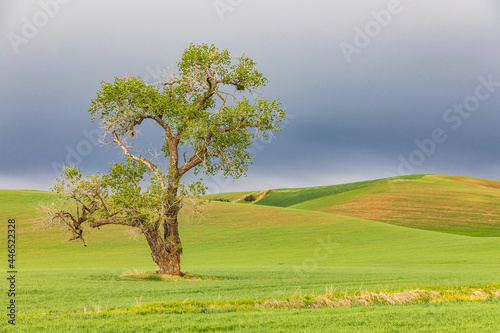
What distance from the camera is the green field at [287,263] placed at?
30.0 ft

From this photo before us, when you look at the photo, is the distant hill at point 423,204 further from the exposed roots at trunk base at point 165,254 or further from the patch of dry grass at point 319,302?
the patch of dry grass at point 319,302

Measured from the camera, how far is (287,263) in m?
33.7

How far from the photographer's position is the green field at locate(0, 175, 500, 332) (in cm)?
914

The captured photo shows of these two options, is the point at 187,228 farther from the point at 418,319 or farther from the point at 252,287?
the point at 418,319

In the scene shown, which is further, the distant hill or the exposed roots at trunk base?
the distant hill

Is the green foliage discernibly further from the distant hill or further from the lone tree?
the distant hill

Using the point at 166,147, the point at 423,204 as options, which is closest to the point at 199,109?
the point at 166,147

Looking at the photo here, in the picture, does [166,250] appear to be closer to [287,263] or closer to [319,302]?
[319,302]

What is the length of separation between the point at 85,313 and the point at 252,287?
7274 mm

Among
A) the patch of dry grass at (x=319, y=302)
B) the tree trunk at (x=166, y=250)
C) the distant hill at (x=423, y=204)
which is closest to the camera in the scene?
the patch of dry grass at (x=319, y=302)

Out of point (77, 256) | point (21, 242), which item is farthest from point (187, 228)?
point (21, 242)

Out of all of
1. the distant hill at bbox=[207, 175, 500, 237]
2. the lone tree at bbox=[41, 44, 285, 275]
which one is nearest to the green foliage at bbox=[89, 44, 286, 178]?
the lone tree at bbox=[41, 44, 285, 275]

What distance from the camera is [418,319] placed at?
8977 millimetres

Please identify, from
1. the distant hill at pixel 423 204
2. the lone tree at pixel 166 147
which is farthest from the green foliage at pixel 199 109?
the distant hill at pixel 423 204
